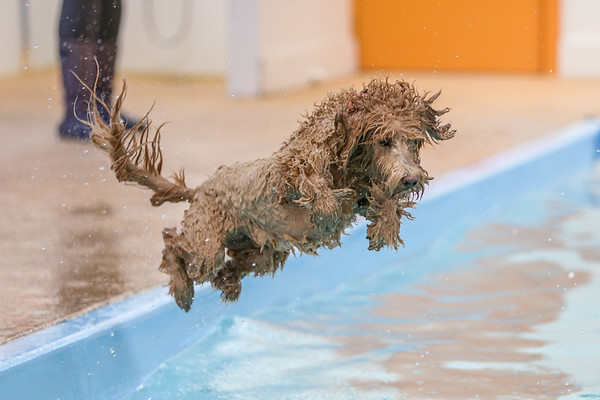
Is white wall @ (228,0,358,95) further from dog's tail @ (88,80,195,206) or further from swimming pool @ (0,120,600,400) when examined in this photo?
dog's tail @ (88,80,195,206)

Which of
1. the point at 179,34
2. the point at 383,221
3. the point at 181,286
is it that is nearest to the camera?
the point at 383,221

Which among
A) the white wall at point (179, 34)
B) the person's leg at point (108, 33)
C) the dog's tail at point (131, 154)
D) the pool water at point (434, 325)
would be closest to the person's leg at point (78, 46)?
the person's leg at point (108, 33)

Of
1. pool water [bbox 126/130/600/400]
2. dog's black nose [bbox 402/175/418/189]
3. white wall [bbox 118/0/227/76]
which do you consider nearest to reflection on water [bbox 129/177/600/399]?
pool water [bbox 126/130/600/400]

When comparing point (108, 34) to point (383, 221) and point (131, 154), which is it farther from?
point (383, 221)

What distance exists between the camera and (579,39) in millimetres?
10469

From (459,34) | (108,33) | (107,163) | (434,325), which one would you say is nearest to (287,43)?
(459,34)

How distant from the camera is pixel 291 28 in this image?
9.49m

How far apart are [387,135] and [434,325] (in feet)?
5.57

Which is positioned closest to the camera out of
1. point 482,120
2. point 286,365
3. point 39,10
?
point 286,365

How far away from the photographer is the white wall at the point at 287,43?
9.05 meters

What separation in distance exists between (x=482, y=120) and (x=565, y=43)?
3.10 meters

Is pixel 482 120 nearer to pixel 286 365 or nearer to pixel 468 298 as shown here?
pixel 468 298

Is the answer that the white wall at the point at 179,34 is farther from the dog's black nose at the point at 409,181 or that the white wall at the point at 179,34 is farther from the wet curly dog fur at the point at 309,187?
the dog's black nose at the point at 409,181

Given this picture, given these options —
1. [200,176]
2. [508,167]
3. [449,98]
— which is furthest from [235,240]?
[449,98]
